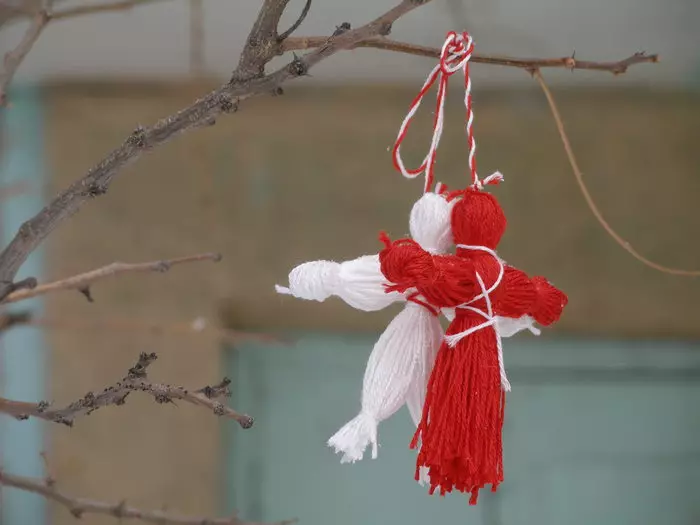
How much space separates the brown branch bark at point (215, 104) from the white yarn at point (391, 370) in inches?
5.9

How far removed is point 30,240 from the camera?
1.26 ft

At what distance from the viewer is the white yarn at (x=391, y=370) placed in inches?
16.6

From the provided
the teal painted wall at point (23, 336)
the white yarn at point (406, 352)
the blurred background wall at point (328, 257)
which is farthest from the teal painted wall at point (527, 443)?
the white yarn at point (406, 352)

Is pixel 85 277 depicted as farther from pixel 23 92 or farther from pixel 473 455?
pixel 23 92

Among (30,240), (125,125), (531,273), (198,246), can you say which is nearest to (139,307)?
(198,246)

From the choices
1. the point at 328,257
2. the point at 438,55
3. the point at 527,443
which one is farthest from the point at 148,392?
the point at 527,443

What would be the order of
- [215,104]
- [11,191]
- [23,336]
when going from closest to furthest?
[215,104] → [11,191] → [23,336]

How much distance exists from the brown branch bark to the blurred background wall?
1.46 ft

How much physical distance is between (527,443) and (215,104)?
0.66 m

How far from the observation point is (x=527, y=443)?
901 millimetres

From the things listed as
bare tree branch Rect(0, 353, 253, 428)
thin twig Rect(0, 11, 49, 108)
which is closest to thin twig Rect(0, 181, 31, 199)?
thin twig Rect(0, 11, 49, 108)

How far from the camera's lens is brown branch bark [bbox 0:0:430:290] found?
0.34m

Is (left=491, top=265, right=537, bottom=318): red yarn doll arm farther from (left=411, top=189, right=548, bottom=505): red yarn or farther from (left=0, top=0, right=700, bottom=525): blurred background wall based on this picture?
(left=0, top=0, right=700, bottom=525): blurred background wall

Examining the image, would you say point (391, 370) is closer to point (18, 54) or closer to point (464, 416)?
point (464, 416)
